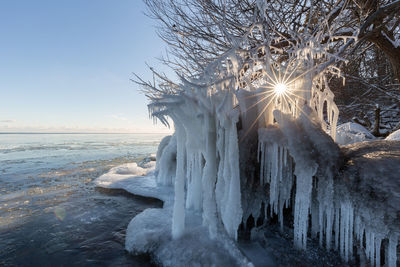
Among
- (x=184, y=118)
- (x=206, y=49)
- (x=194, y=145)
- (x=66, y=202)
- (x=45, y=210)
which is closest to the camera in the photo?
(x=184, y=118)

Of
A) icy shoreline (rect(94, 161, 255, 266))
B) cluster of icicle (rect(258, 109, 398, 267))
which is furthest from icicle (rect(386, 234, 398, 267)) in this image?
icy shoreline (rect(94, 161, 255, 266))

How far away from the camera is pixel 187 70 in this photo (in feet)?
19.1

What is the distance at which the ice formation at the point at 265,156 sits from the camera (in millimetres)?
2365

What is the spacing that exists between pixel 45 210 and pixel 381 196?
6463 mm

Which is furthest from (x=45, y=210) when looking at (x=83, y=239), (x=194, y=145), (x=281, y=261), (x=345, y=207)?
(x=345, y=207)

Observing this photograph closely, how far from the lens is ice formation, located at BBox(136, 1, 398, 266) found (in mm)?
2365

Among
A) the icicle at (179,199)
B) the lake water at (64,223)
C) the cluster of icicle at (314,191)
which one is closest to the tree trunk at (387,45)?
the cluster of icicle at (314,191)

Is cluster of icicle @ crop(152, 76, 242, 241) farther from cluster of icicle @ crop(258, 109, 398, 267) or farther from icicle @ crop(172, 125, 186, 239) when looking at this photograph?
cluster of icicle @ crop(258, 109, 398, 267)

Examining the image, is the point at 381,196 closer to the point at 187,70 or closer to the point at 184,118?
the point at 184,118

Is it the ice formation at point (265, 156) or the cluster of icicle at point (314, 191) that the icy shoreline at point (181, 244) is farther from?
the cluster of icicle at point (314, 191)

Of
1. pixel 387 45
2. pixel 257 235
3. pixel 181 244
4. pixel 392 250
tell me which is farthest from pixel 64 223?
pixel 387 45

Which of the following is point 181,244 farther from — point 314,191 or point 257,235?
point 314,191

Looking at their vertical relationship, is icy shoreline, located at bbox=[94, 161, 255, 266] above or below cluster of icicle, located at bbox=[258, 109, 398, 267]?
below

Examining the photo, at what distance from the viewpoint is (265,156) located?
3.11 metres
